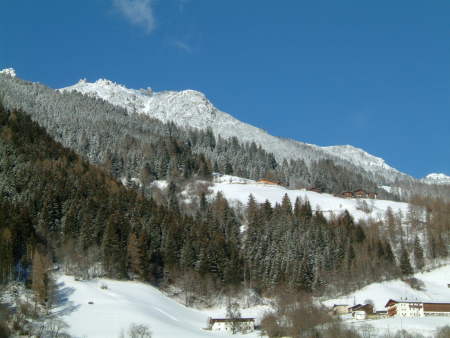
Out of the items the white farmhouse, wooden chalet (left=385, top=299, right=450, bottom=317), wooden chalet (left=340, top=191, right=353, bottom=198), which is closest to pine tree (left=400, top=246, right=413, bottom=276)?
wooden chalet (left=385, top=299, right=450, bottom=317)

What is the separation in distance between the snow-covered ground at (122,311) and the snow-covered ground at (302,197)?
53546 mm

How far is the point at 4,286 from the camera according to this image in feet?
255

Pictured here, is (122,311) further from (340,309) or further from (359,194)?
(359,194)

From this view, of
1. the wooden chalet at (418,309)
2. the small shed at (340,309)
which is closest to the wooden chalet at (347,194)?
the small shed at (340,309)

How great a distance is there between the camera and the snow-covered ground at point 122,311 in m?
73.7

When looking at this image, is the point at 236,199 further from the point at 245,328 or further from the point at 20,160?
the point at 245,328

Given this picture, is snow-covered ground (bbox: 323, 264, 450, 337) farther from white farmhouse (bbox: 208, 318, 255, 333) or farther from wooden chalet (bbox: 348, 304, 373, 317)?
white farmhouse (bbox: 208, 318, 255, 333)

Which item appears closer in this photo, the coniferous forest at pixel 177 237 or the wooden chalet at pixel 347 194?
the coniferous forest at pixel 177 237

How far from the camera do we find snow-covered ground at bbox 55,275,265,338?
7369 centimetres

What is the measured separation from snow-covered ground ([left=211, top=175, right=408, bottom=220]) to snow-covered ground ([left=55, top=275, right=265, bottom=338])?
2108 inches

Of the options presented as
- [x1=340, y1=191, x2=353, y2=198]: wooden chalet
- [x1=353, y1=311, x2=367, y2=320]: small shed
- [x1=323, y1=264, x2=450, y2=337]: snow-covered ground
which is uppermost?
[x1=340, y1=191, x2=353, y2=198]: wooden chalet

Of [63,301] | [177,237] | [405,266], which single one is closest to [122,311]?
[63,301]

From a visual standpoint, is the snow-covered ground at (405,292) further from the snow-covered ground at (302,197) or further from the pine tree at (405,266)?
the snow-covered ground at (302,197)

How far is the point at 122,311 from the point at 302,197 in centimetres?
8447
